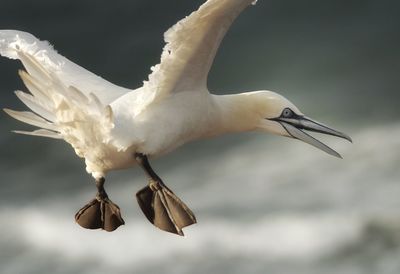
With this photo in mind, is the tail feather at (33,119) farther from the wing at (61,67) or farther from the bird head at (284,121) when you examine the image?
the bird head at (284,121)

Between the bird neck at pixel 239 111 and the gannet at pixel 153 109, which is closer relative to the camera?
the gannet at pixel 153 109

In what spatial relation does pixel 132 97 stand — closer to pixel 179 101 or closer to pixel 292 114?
pixel 179 101

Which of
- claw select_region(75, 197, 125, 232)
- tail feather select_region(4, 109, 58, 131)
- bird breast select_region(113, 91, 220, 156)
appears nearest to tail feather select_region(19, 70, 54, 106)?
tail feather select_region(4, 109, 58, 131)

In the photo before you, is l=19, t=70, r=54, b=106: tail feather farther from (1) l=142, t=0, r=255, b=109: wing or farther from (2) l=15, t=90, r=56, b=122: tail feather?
(1) l=142, t=0, r=255, b=109: wing

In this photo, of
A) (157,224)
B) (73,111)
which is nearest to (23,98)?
(73,111)

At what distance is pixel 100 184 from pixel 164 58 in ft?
5.20

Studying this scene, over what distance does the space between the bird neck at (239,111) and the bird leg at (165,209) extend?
81cm

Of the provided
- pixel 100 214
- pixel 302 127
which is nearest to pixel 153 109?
pixel 100 214

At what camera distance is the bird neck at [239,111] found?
646 inches

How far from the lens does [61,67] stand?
16781mm

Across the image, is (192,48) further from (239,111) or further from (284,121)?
(284,121)

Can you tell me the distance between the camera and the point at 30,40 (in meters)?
17.2

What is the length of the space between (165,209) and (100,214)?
99 cm

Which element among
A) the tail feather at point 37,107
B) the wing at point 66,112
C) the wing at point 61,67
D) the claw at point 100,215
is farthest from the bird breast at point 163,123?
the claw at point 100,215
